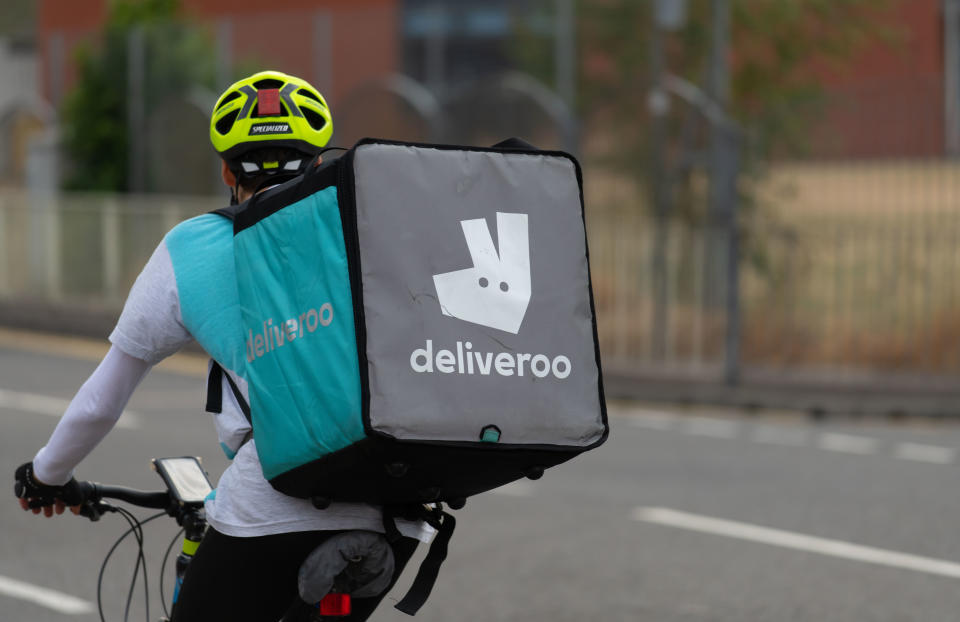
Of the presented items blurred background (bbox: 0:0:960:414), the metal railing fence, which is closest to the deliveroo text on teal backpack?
blurred background (bbox: 0:0:960:414)

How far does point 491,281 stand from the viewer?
2805mm

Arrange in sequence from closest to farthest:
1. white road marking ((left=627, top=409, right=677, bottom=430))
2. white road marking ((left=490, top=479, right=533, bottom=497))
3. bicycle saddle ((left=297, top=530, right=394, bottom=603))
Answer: bicycle saddle ((left=297, top=530, right=394, bottom=603)) < white road marking ((left=490, top=479, right=533, bottom=497)) < white road marking ((left=627, top=409, right=677, bottom=430))

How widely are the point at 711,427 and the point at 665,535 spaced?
16.4ft

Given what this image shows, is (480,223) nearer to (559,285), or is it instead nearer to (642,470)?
(559,285)

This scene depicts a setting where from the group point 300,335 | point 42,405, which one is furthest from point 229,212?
point 42,405

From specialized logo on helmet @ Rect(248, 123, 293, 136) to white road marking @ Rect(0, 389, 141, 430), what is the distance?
352 inches

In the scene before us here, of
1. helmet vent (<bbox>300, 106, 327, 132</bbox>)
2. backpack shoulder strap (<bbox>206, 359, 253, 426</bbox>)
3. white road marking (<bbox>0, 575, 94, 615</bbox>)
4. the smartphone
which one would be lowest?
white road marking (<bbox>0, 575, 94, 615</bbox>)

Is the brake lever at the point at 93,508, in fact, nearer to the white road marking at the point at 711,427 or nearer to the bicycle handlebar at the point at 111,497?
the bicycle handlebar at the point at 111,497

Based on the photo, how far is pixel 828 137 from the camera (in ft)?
48.0

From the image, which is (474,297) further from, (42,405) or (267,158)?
(42,405)

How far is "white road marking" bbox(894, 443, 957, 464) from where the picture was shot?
1077cm

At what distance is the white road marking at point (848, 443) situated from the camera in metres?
11.2

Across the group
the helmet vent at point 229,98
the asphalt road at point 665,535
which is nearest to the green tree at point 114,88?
the asphalt road at point 665,535

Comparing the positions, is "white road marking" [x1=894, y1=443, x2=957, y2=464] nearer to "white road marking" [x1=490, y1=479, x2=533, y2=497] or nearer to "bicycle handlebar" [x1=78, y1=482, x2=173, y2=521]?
"white road marking" [x1=490, y1=479, x2=533, y2=497]
